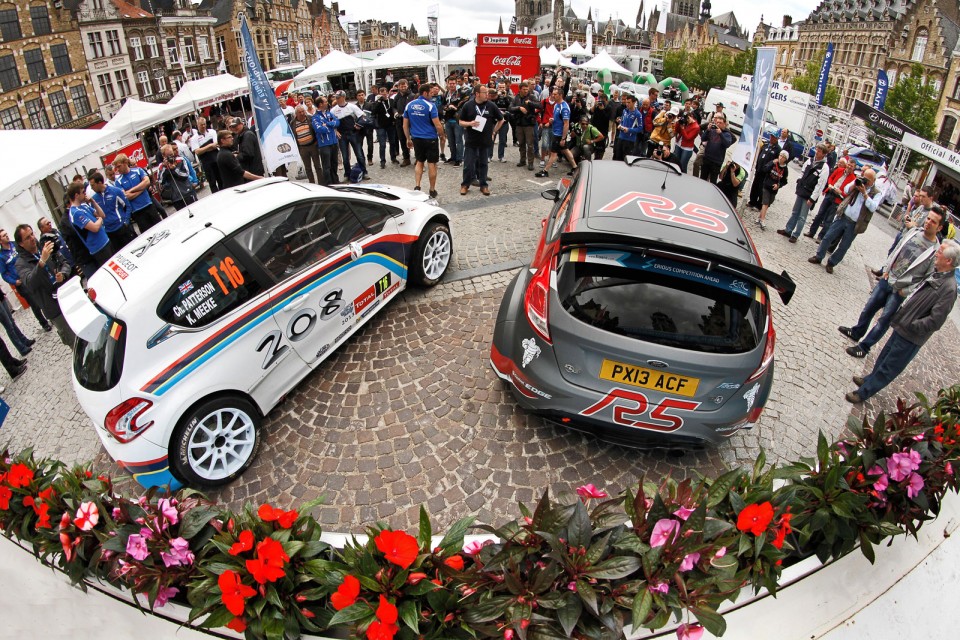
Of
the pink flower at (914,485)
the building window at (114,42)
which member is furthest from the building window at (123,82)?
the pink flower at (914,485)

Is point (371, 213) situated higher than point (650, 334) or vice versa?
point (371, 213)

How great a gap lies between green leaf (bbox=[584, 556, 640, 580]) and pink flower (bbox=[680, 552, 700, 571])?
175mm

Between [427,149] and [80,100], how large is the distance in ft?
163

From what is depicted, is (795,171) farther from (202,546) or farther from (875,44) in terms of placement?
(875,44)

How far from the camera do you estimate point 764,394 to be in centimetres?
339

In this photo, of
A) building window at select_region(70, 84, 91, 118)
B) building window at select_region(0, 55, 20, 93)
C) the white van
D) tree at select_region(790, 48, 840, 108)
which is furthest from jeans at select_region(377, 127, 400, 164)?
tree at select_region(790, 48, 840, 108)

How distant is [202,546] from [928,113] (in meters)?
61.6

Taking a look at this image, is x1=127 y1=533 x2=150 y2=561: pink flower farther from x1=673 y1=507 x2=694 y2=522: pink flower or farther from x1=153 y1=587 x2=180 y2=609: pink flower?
x1=673 y1=507 x2=694 y2=522: pink flower

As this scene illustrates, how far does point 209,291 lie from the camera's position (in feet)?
11.6

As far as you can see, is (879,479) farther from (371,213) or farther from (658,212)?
(371,213)

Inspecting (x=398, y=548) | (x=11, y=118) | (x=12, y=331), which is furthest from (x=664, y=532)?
(x=11, y=118)

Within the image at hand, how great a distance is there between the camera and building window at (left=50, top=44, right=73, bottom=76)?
3944 centimetres

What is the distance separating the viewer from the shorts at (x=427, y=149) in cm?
840

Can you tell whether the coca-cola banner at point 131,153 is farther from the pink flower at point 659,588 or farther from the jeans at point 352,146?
the pink flower at point 659,588
